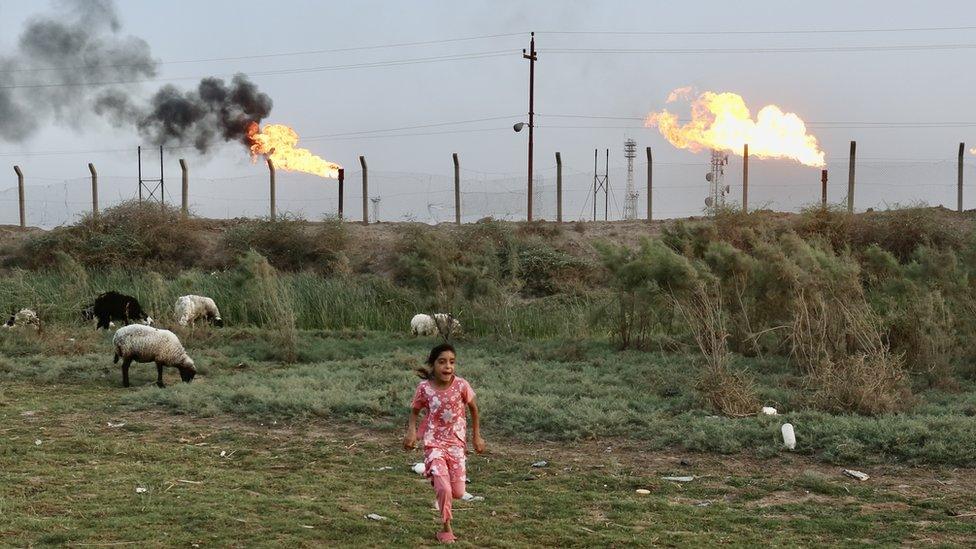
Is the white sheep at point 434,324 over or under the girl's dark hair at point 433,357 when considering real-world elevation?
under

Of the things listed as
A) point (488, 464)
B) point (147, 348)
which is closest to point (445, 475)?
point (488, 464)

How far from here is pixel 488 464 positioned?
936 cm

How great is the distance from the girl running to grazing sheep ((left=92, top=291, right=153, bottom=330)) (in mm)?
14776

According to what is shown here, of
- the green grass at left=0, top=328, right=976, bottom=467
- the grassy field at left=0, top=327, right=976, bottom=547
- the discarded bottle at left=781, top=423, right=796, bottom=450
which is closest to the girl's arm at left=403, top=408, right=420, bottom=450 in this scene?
the grassy field at left=0, top=327, right=976, bottom=547

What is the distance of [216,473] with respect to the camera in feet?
28.5

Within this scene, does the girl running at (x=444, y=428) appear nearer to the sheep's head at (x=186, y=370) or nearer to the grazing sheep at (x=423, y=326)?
the sheep's head at (x=186, y=370)

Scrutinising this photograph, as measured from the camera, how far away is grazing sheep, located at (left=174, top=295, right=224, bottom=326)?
68.6 feet

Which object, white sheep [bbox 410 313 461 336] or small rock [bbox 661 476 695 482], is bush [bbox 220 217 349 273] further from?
small rock [bbox 661 476 695 482]

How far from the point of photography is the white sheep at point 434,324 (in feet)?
63.1

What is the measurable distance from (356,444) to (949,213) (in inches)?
1045

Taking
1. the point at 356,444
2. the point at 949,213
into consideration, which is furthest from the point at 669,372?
the point at 949,213

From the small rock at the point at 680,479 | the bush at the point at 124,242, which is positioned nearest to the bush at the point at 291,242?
the bush at the point at 124,242

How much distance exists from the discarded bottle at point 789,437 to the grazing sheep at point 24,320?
583 inches

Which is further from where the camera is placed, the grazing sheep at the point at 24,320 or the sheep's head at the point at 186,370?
the grazing sheep at the point at 24,320
